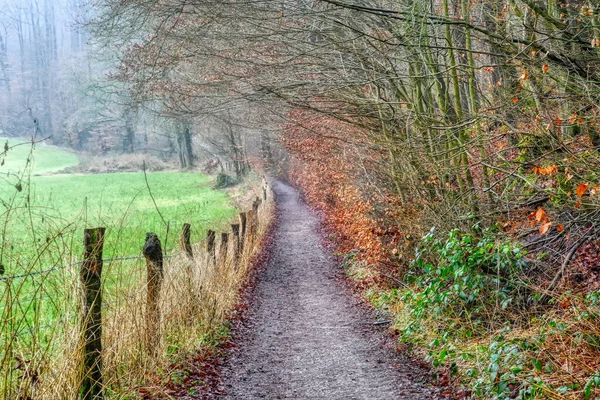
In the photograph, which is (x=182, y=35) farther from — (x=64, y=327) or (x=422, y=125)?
(x=64, y=327)

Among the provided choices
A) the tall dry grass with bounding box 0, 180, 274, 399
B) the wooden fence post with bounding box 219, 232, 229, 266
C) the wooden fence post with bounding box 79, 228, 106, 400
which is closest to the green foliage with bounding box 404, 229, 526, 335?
the tall dry grass with bounding box 0, 180, 274, 399

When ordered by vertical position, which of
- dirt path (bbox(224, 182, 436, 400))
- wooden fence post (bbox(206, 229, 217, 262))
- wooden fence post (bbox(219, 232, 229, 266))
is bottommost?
dirt path (bbox(224, 182, 436, 400))

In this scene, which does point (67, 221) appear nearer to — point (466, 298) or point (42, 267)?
point (42, 267)

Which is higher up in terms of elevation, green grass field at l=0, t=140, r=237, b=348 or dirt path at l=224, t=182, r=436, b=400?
green grass field at l=0, t=140, r=237, b=348

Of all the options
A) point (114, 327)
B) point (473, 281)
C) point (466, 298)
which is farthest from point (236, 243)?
Answer: point (114, 327)

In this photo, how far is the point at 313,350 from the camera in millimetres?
8359

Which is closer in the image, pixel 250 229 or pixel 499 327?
pixel 499 327

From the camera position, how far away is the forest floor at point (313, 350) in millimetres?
6586

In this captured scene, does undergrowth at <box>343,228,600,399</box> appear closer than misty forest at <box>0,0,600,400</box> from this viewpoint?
No

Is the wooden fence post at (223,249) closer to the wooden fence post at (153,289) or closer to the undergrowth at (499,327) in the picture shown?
the undergrowth at (499,327)

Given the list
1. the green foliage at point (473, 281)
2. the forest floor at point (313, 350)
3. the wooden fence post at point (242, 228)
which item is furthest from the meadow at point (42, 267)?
the wooden fence post at point (242, 228)

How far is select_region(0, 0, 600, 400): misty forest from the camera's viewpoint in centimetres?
473

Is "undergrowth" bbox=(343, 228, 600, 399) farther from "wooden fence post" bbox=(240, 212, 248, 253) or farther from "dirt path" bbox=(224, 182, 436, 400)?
"wooden fence post" bbox=(240, 212, 248, 253)

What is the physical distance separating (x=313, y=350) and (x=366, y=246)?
4448 mm
